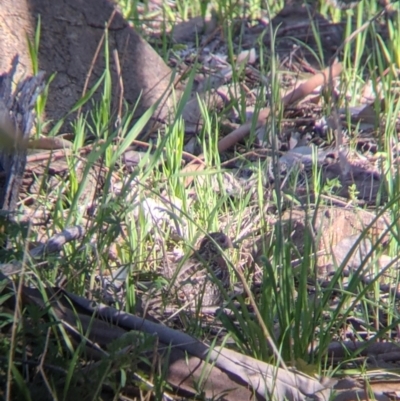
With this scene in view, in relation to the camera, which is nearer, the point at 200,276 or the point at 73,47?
the point at 200,276

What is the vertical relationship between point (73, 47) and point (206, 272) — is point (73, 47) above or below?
above

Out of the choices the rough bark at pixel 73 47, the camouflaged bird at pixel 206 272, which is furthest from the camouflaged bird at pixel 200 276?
the rough bark at pixel 73 47

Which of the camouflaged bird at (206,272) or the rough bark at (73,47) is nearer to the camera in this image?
the camouflaged bird at (206,272)

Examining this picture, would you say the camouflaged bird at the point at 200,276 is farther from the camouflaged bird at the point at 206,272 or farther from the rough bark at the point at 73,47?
the rough bark at the point at 73,47

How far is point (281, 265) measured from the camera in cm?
243

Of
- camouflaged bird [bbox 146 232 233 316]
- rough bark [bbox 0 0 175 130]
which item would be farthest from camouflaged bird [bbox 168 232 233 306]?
rough bark [bbox 0 0 175 130]

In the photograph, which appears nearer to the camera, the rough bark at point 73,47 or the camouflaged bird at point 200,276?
the camouflaged bird at point 200,276

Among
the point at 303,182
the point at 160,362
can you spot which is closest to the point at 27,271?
the point at 160,362

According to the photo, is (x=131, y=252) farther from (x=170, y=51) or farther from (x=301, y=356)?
(x=170, y=51)

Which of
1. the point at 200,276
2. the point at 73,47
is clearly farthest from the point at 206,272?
the point at 73,47

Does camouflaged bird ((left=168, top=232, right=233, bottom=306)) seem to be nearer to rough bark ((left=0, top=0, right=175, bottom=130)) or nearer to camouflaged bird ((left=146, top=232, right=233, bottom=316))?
camouflaged bird ((left=146, top=232, right=233, bottom=316))

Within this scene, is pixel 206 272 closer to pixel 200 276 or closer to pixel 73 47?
pixel 200 276

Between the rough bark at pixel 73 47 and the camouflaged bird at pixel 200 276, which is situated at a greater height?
the rough bark at pixel 73 47

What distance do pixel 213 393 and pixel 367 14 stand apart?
3.48 meters
